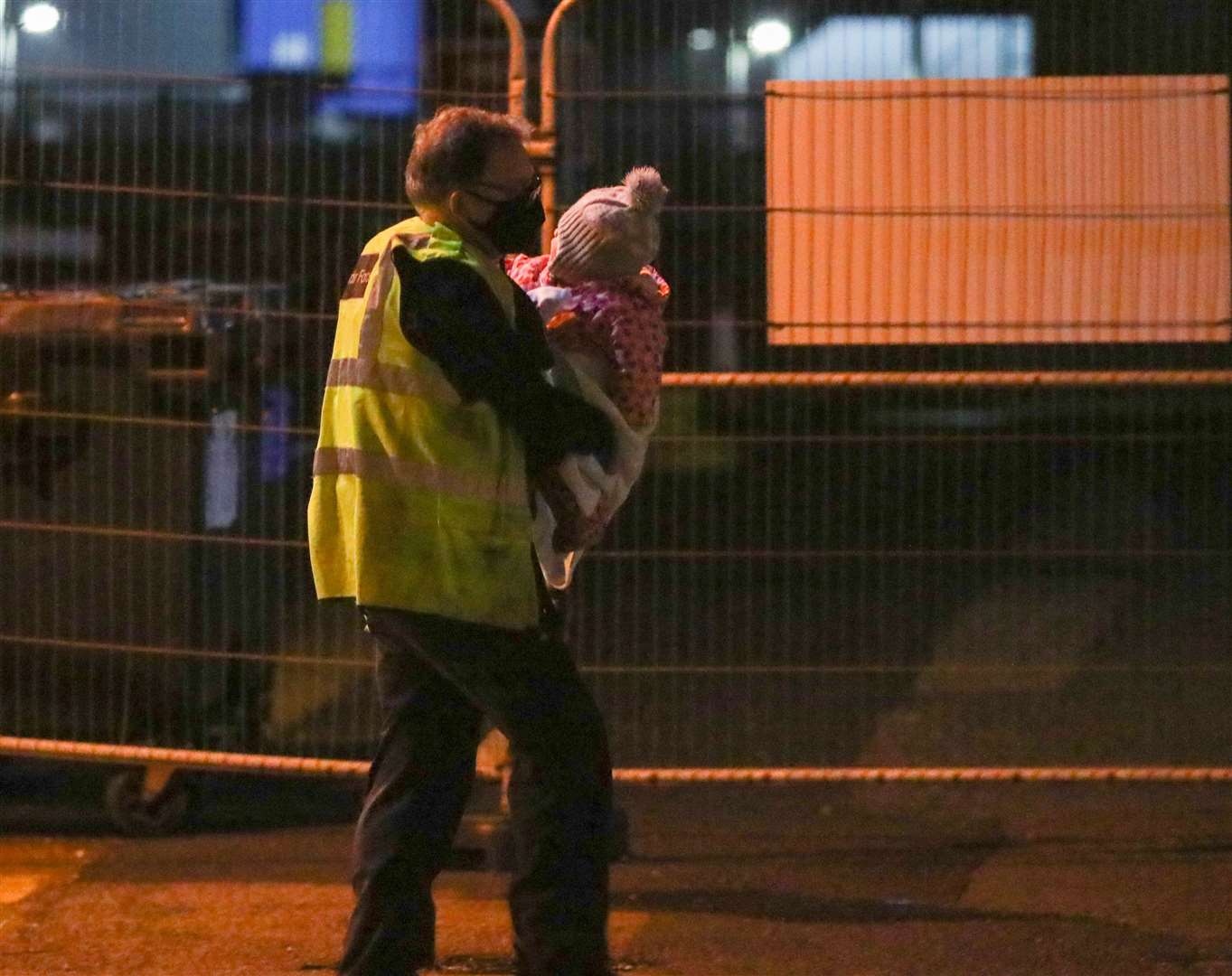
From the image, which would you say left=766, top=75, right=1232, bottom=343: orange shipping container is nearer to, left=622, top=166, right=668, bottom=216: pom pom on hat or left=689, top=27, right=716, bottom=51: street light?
left=689, top=27, right=716, bottom=51: street light

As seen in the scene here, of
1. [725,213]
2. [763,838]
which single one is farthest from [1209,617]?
[725,213]

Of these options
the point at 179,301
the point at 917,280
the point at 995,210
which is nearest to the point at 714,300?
the point at 917,280

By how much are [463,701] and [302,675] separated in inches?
83.2

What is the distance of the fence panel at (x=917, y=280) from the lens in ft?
17.2

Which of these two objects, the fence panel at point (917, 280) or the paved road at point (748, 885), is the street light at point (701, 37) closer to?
the fence panel at point (917, 280)

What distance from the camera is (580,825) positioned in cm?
349

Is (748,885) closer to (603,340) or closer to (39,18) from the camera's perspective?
(603,340)

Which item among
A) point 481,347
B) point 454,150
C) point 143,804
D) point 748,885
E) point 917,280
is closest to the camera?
point 481,347

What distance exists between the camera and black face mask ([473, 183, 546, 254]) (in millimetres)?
3551

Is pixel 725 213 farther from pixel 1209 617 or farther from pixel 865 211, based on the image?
pixel 1209 617

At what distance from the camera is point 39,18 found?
5289 mm

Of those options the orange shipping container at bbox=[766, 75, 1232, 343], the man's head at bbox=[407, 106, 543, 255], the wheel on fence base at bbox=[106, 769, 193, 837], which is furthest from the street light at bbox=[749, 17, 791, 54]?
the wheel on fence base at bbox=[106, 769, 193, 837]

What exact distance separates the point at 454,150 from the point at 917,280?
80.7 inches

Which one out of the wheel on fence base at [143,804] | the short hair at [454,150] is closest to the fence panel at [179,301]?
the wheel on fence base at [143,804]
